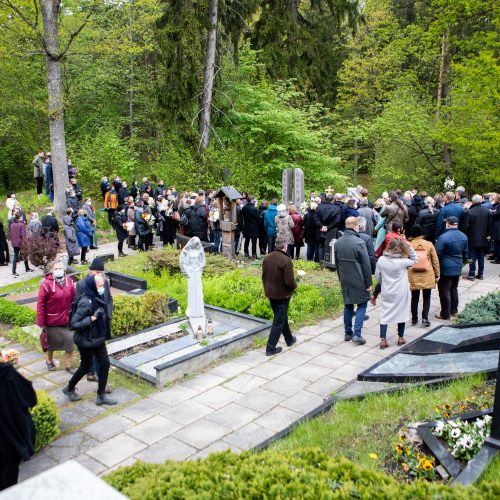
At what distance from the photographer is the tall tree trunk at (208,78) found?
22031mm

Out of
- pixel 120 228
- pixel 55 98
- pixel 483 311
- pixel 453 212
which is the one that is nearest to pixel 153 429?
pixel 483 311

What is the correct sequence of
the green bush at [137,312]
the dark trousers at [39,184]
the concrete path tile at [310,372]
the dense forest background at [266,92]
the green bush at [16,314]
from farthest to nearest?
the dark trousers at [39,184] → the dense forest background at [266,92] → the green bush at [16,314] → the green bush at [137,312] → the concrete path tile at [310,372]

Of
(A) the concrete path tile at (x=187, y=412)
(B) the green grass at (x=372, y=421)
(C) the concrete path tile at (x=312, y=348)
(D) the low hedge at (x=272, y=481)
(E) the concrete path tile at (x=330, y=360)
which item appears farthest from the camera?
(C) the concrete path tile at (x=312, y=348)

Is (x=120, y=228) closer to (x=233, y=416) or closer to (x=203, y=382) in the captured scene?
(x=203, y=382)

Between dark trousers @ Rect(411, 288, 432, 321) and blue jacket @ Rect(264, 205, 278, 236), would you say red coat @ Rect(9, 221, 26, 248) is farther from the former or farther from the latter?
dark trousers @ Rect(411, 288, 432, 321)

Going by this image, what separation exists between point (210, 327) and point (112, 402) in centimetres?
282

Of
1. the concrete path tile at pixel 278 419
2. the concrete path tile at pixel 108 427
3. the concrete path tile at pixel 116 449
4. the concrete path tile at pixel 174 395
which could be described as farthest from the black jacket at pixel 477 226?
Answer: the concrete path tile at pixel 116 449

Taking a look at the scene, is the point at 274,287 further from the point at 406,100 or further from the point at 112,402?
the point at 406,100

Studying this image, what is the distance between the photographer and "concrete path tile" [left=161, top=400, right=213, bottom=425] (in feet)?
21.8

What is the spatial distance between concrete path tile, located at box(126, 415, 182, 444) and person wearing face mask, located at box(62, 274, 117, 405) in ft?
2.47

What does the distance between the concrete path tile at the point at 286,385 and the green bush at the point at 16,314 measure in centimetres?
570

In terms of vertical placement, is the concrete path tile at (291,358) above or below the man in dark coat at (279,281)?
below

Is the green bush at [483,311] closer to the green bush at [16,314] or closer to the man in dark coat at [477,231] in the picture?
the man in dark coat at [477,231]

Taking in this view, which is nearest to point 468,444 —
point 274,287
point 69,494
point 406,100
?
point 69,494
